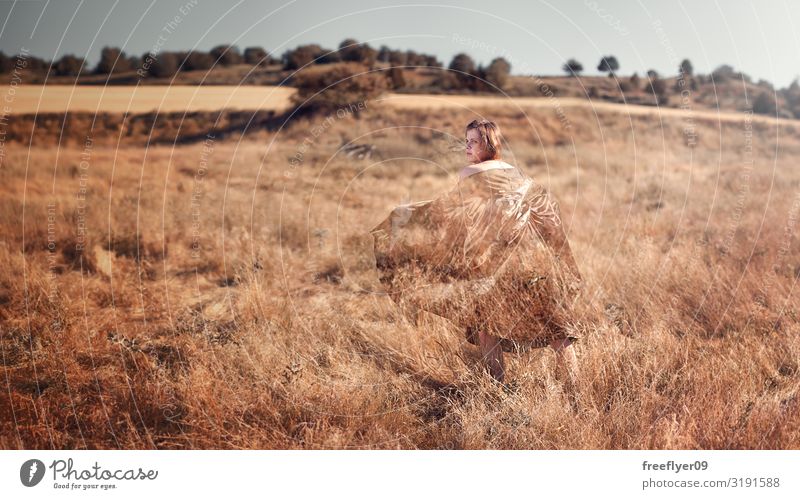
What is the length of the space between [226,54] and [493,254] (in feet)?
33.2

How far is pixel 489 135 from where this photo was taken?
4426mm

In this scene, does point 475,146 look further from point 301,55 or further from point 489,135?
point 301,55

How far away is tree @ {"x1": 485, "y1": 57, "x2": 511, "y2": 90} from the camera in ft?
52.6

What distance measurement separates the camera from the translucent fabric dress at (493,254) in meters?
4.45

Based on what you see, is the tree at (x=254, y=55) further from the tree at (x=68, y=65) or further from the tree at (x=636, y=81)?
the tree at (x=636, y=81)

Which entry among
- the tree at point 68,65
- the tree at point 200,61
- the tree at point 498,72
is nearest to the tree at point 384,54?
the tree at point 498,72

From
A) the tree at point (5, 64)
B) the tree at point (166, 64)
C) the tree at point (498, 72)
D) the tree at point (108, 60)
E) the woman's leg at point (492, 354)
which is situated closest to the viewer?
the woman's leg at point (492, 354)

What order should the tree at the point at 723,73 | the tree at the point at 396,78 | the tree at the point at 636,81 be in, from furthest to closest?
the tree at the point at 636,81, the tree at the point at 723,73, the tree at the point at 396,78

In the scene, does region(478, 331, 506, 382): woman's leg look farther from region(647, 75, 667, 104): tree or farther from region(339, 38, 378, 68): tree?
region(647, 75, 667, 104): tree

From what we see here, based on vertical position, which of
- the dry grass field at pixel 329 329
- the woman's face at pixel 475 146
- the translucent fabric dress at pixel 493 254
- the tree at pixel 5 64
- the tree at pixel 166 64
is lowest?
the dry grass field at pixel 329 329

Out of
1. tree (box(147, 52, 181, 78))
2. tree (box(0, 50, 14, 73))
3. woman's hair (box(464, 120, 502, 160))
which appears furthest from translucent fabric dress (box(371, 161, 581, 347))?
tree (box(147, 52, 181, 78))

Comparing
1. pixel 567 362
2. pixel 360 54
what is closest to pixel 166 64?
pixel 360 54

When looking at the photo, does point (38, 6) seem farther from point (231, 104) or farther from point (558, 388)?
point (231, 104)

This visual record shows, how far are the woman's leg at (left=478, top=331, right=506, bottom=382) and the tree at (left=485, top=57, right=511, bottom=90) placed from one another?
1250 cm
